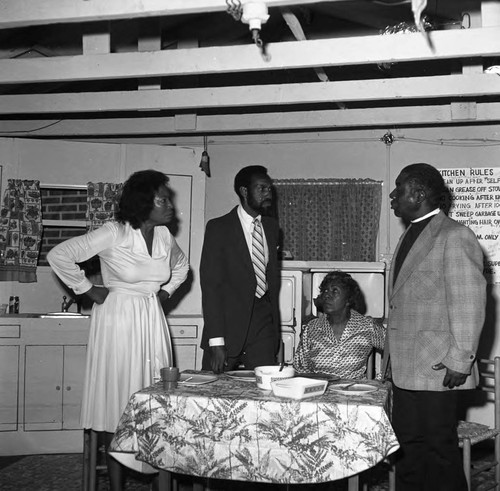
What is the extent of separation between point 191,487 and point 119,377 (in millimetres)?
704

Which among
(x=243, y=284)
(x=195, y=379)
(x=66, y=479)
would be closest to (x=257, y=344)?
(x=243, y=284)

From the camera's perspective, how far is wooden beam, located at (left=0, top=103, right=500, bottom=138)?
17.7 feet

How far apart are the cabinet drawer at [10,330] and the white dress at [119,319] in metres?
1.57

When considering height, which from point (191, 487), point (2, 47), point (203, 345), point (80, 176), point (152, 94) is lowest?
point (191, 487)

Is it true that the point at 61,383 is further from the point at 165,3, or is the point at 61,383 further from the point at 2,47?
the point at 165,3

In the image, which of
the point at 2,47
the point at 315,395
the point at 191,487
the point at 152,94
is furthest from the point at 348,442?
the point at 2,47

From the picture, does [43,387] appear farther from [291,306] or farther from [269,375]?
[269,375]

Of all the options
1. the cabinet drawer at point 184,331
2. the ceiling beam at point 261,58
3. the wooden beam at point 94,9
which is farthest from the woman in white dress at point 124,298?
the cabinet drawer at point 184,331

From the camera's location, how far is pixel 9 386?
18.2 feet

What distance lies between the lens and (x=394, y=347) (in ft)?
11.7

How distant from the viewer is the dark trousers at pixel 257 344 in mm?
4129

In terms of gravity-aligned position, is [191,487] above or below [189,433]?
below

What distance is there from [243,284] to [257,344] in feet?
1.19

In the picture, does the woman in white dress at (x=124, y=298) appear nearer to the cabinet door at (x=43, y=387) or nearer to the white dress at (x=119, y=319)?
the white dress at (x=119, y=319)
